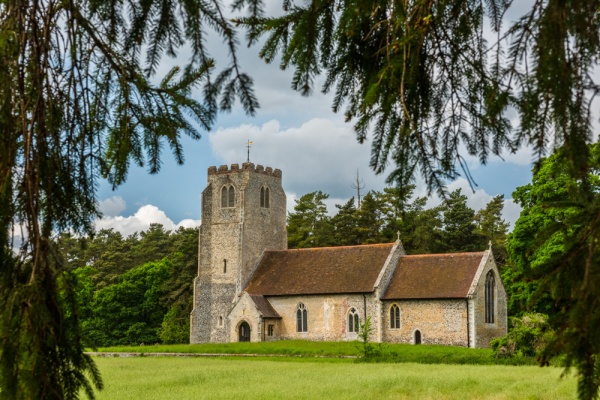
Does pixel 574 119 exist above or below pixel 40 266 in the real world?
above

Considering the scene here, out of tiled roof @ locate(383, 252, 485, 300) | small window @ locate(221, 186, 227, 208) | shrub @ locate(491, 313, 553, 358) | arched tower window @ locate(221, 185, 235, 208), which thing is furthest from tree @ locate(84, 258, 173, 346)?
shrub @ locate(491, 313, 553, 358)

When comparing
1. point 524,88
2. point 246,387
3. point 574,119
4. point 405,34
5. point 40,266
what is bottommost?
point 246,387

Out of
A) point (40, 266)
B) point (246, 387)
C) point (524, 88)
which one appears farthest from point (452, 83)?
point (246, 387)

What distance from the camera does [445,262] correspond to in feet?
147

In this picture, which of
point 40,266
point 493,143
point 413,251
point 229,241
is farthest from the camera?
point 413,251

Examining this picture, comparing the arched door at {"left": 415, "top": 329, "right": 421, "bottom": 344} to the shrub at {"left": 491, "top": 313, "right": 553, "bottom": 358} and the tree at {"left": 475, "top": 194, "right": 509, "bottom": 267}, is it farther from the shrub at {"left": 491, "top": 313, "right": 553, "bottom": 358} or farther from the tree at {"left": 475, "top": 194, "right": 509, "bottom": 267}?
the tree at {"left": 475, "top": 194, "right": 509, "bottom": 267}

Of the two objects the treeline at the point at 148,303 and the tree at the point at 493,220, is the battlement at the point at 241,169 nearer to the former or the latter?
the treeline at the point at 148,303

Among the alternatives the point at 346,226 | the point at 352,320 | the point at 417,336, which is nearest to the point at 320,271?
the point at 352,320

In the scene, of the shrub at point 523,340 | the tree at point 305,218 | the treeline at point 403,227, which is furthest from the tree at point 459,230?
the shrub at point 523,340

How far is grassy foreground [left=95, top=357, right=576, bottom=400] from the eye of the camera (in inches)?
689

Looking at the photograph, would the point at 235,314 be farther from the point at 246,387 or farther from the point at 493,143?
the point at 493,143

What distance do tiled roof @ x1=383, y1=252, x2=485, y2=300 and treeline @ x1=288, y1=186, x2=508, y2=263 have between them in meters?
12.0

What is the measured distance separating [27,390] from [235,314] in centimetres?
4409

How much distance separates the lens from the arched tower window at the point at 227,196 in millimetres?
51406
